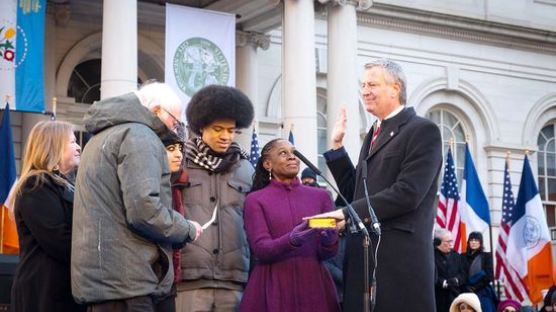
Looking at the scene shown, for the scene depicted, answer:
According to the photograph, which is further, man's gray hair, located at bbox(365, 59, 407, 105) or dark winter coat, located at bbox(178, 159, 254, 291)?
dark winter coat, located at bbox(178, 159, 254, 291)

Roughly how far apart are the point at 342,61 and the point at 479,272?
5473 mm

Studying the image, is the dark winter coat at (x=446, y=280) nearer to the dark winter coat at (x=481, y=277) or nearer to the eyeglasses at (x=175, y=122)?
the dark winter coat at (x=481, y=277)

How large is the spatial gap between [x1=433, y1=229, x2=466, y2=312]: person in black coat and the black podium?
6637 mm

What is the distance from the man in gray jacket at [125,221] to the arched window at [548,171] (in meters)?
21.8

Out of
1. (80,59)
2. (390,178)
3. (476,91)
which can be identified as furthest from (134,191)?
(476,91)

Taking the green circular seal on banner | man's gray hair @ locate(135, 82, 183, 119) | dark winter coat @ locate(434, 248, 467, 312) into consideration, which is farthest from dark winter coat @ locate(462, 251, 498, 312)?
man's gray hair @ locate(135, 82, 183, 119)

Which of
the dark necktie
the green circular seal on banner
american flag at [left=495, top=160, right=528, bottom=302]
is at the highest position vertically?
the green circular seal on banner

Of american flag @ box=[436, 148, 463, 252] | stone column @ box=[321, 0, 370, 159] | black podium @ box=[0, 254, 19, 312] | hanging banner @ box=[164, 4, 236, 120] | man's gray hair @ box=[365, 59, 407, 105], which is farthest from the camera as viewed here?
american flag @ box=[436, 148, 463, 252]

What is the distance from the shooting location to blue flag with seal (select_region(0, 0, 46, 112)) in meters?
16.3

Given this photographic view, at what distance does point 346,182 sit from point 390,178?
0.72 m

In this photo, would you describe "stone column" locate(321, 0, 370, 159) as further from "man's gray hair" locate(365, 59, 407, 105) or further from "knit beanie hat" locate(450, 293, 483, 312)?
"man's gray hair" locate(365, 59, 407, 105)

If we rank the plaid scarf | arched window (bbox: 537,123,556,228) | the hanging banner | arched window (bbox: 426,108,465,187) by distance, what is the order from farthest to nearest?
arched window (bbox: 537,123,556,228) → arched window (bbox: 426,108,465,187) → the hanging banner → the plaid scarf

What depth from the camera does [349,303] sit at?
6422 millimetres

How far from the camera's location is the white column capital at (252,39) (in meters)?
21.3
